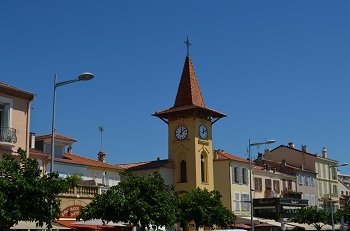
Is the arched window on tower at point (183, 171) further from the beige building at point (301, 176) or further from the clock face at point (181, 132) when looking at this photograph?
the beige building at point (301, 176)

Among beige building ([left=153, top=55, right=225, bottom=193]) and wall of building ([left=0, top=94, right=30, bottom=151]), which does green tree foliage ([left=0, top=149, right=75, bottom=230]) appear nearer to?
wall of building ([left=0, top=94, right=30, bottom=151])

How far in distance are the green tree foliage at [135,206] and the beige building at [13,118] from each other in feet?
15.5

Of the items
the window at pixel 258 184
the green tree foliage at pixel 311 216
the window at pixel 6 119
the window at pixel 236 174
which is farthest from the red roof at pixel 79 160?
the green tree foliage at pixel 311 216

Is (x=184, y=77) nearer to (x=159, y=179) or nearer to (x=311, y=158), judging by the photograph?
(x=159, y=179)

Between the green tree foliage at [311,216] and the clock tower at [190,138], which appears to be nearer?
the clock tower at [190,138]

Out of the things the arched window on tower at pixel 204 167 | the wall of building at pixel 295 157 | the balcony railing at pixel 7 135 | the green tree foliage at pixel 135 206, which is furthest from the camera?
the wall of building at pixel 295 157

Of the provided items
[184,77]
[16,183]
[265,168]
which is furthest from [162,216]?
[265,168]

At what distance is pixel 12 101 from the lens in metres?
29.0

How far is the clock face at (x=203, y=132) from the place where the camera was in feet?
171

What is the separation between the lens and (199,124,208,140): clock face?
52.2 meters

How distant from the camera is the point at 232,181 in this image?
5591cm

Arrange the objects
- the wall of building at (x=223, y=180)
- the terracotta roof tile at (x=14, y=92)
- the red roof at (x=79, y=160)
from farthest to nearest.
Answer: the wall of building at (x=223, y=180), the red roof at (x=79, y=160), the terracotta roof tile at (x=14, y=92)

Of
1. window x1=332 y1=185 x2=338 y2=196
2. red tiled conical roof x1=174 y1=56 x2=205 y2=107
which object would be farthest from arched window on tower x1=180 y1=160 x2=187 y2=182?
window x1=332 y1=185 x2=338 y2=196

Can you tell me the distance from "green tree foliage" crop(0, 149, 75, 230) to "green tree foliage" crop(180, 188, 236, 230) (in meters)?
19.8
